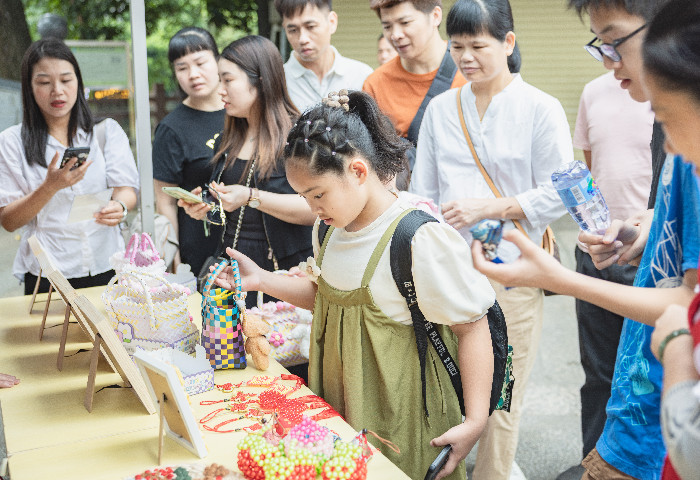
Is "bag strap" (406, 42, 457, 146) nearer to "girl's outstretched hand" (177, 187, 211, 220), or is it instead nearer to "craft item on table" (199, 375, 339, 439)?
"girl's outstretched hand" (177, 187, 211, 220)

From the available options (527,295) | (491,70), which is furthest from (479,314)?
(491,70)

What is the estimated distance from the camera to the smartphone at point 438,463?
1.76 m

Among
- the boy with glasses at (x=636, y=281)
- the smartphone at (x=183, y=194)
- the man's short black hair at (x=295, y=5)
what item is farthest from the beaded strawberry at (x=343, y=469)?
the man's short black hair at (x=295, y=5)

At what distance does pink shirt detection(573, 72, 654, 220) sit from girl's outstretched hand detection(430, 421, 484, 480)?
1.65 metres

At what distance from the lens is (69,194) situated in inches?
122

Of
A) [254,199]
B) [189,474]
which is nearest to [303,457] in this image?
[189,474]

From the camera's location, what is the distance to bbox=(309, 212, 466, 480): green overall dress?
75.0 inches

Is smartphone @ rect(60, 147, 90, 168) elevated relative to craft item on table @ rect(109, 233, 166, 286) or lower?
elevated

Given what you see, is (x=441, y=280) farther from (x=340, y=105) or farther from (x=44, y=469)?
(x=44, y=469)

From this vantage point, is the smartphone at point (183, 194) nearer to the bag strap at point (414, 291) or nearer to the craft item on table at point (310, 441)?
the bag strap at point (414, 291)

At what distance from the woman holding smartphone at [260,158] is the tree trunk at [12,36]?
451 centimetres

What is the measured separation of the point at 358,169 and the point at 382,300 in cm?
36

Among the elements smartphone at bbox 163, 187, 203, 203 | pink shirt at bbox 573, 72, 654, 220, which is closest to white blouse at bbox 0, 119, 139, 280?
smartphone at bbox 163, 187, 203, 203

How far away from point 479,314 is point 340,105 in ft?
2.28
